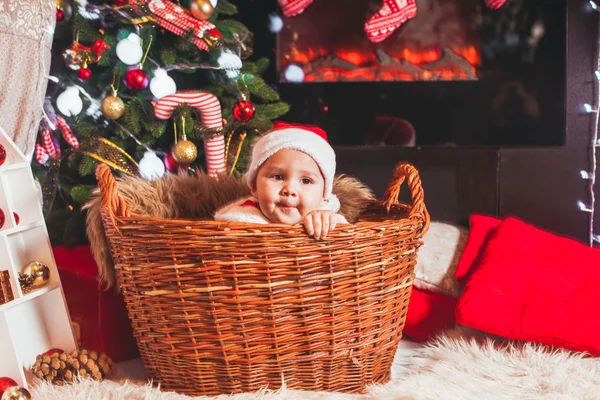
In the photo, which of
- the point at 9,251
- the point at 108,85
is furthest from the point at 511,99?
the point at 9,251

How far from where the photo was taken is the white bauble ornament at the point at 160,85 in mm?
1676

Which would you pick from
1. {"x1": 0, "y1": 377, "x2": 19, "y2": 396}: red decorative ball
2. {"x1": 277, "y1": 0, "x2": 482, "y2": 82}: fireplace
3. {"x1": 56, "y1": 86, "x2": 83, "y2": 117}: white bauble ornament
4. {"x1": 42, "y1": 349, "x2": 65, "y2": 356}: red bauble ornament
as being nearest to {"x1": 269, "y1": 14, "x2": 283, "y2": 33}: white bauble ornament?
{"x1": 277, "y1": 0, "x2": 482, "y2": 82}: fireplace

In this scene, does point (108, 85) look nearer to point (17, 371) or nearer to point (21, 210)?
point (21, 210)

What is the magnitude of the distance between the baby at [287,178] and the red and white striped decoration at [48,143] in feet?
2.27

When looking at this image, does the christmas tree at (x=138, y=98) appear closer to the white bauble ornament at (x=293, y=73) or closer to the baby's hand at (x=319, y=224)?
the white bauble ornament at (x=293, y=73)

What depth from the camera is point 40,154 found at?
5.66ft

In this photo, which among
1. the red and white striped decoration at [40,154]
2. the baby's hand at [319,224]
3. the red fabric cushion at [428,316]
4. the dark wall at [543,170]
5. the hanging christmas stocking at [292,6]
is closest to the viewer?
the baby's hand at [319,224]

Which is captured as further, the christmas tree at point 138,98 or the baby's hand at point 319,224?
the christmas tree at point 138,98

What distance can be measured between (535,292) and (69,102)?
1331 millimetres

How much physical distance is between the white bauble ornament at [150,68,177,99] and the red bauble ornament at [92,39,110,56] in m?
0.15

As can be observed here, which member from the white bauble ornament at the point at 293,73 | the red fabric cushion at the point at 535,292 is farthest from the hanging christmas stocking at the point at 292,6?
the red fabric cushion at the point at 535,292

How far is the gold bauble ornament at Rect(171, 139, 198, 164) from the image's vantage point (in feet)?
5.51

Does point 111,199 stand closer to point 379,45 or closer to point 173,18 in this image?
point 173,18

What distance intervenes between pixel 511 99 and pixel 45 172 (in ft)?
5.30
